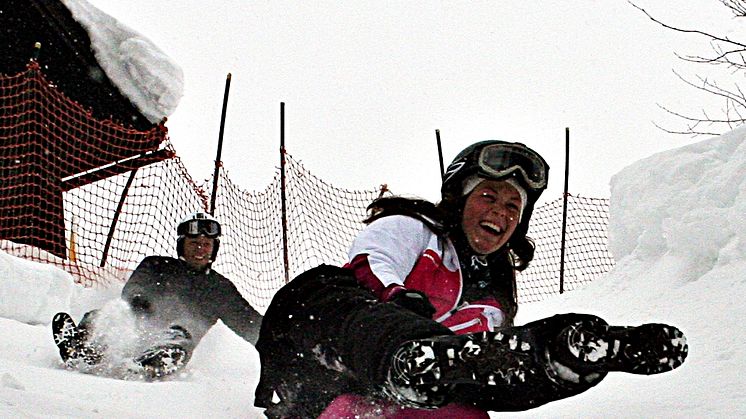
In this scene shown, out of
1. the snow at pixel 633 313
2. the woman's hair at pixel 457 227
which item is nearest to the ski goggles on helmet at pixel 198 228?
the snow at pixel 633 313

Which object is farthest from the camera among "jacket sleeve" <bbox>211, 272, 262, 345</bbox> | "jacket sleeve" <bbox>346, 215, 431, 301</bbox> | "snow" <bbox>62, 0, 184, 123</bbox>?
"snow" <bbox>62, 0, 184, 123</bbox>

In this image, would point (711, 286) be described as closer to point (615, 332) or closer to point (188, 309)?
point (615, 332)

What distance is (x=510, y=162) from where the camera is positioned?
8.31 ft

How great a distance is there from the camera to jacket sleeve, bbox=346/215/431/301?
2.10 m

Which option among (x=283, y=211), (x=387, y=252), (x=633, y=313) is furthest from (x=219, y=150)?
(x=387, y=252)

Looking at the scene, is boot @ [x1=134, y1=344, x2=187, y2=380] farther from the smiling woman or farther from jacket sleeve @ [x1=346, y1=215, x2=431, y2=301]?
jacket sleeve @ [x1=346, y1=215, x2=431, y2=301]

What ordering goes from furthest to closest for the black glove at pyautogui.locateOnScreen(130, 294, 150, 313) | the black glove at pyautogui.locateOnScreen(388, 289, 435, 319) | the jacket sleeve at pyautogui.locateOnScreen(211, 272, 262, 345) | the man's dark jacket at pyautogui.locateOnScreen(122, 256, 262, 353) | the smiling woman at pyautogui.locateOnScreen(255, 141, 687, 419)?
the black glove at pyautogui.locateOnScreen(130, 294, 150, 313), the man's dark jacket at pyautogui.locateOnScreen(122, 256, 262, 353), the jacket sleeve at pyautogui.locateOnScreen(211, 272, 262, 345), the black glove at pyautogui.locateOnScreen(388, 289, 435, 319), the smiling woman at pyautogui.locateOnScreen(255, 141, 687, 419)

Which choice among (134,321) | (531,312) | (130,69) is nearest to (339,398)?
(134,321)

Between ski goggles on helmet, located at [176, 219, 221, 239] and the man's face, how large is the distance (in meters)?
0.04

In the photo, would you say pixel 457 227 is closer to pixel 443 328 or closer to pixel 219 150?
pixel 443 328

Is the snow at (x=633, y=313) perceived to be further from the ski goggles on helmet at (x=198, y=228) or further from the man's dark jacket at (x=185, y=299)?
the ski goggles on helmet at (x=198, y=228)

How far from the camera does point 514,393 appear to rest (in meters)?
1.79

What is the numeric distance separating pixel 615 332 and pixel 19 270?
5.01m

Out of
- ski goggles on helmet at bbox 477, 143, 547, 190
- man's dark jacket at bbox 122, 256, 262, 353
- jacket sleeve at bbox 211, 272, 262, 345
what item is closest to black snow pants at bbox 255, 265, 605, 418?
ski goggles on helmet at bbox 477, 143, 547, 190
